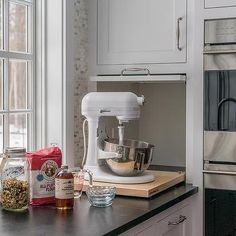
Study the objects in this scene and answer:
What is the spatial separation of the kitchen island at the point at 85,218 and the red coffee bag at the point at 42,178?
5 centimetres

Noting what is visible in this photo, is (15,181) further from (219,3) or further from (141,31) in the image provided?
(219,3)

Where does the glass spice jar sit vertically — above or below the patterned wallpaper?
below

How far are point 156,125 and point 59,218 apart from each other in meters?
1.35

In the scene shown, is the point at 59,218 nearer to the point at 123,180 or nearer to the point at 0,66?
the point at 123,180

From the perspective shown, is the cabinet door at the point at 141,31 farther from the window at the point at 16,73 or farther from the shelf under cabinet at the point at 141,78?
the window at the point at 16,73

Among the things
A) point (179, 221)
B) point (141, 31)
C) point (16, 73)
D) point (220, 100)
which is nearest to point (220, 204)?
point (179, 221)

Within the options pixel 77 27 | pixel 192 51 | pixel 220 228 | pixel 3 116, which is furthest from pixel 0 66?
pixel 220 228

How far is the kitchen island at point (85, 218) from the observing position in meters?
1.66

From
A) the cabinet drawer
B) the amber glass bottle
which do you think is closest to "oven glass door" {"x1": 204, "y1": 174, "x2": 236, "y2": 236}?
the cabinet drawer

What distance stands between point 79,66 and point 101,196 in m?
0.88

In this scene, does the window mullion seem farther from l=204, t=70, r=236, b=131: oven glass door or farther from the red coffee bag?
l=204, t=70, r=236, b=131: oven glass door

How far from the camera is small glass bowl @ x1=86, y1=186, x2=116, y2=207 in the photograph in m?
2.00

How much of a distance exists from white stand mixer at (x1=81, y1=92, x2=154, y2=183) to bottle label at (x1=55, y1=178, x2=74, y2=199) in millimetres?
363

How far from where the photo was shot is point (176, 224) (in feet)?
7.34
